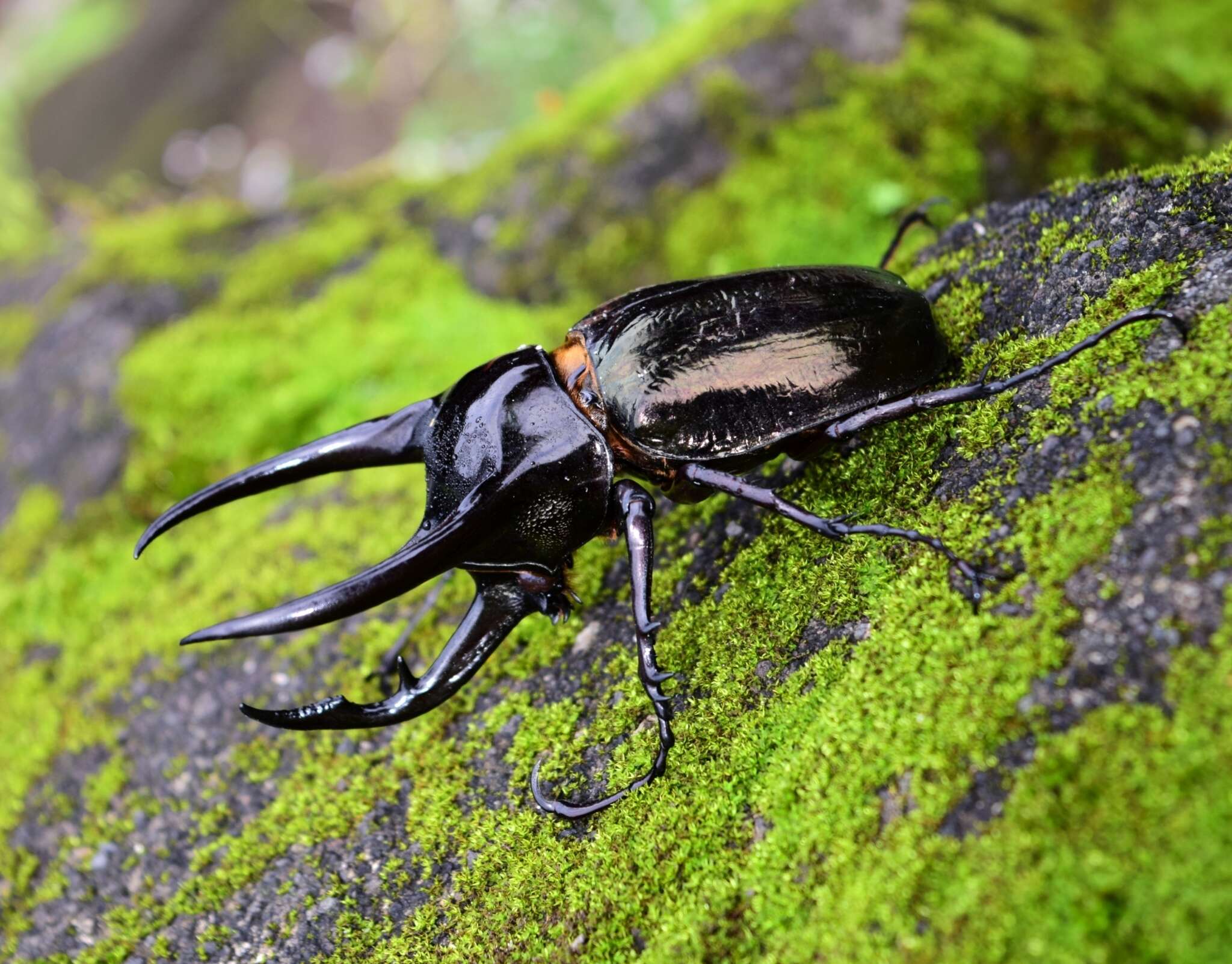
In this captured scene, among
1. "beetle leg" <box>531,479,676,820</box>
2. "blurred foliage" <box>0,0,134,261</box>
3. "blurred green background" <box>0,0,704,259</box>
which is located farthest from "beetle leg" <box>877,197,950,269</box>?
"blurred foliage" <box>0,0,134,261</box>

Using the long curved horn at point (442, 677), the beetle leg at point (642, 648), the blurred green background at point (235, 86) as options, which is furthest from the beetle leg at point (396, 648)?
the blurred green background at point (235, 86)

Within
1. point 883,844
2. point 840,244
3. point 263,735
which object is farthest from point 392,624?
point 840,244

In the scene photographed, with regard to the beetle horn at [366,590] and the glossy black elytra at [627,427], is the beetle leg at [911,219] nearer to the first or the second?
the glossy black elytra at [627,427]

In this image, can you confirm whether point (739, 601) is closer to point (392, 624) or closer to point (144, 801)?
point (392, 624)

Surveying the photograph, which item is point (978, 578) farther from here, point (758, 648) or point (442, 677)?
point (442, 677)

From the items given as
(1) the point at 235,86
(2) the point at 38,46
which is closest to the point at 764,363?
(1) the point at 235,86

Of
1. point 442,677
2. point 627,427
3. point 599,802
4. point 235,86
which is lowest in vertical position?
point 599,802

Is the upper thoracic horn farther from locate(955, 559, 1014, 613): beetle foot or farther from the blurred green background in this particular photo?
the blurred green background
